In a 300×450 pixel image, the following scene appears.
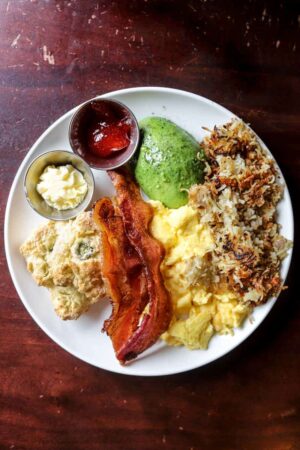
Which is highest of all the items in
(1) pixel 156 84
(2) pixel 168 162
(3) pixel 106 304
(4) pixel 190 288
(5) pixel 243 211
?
(1) pixel 156 84

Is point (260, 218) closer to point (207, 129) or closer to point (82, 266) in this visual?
point (207, 129)

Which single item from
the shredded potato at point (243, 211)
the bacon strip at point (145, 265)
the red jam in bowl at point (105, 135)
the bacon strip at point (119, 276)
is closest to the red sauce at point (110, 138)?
the red jam in bowl at point (105, 135)

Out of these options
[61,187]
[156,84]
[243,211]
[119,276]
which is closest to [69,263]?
[119,276]

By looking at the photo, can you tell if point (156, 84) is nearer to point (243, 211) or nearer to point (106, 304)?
point (243, 211)

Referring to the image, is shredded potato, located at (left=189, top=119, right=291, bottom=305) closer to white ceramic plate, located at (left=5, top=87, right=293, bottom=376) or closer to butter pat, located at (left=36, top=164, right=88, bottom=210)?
white ceramic plate, located at (left=5, top=87, right=293, bottom=376)

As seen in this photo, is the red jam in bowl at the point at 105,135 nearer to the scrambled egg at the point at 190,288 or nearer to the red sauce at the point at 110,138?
the red sauce at the point at 110,138

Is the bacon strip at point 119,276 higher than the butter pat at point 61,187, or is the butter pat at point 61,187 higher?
the butter pat at point 61,187
